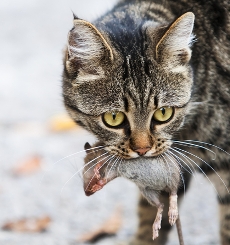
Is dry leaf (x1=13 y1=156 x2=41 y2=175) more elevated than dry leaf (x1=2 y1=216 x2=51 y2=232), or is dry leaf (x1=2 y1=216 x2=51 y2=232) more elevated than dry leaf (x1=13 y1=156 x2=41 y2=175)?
dry leaf (x1=13 y1=156 x2=41 y2=175)

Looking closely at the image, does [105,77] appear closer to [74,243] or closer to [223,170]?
[223,170]

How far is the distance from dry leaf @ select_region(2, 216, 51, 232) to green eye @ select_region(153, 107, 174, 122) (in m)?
1.52

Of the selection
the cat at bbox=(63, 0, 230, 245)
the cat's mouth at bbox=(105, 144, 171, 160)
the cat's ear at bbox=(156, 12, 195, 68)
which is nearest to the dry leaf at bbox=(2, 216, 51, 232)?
the cat at bbox=(63, 0, 230, 245)

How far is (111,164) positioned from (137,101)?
0.32 metres

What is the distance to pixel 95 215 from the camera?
4.42 meters

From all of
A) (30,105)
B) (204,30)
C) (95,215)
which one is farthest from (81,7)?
(204,30)

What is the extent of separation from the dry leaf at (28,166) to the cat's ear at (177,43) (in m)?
2.27

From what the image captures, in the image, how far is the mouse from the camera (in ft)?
9.31

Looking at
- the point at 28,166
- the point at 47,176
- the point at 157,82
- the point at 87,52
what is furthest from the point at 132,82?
the point at 28,166

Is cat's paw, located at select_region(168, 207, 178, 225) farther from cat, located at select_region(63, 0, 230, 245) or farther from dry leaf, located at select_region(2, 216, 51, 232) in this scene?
dry leaf, located at select_region(2, 216, 51, 232)

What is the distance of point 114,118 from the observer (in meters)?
2.99

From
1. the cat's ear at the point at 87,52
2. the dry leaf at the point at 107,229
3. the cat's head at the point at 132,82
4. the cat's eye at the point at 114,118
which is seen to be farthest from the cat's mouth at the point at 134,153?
the dry leaf at the point at 107,229

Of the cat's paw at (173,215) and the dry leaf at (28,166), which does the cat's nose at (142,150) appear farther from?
the dry leaf at (28,166)

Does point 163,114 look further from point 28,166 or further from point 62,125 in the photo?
point 62,125
